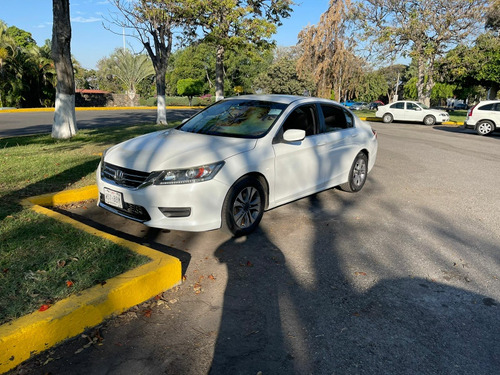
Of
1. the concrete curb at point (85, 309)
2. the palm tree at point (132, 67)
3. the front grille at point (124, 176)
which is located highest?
the palm tree at point (132, 67)

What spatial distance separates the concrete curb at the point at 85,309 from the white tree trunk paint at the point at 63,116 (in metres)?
7.81

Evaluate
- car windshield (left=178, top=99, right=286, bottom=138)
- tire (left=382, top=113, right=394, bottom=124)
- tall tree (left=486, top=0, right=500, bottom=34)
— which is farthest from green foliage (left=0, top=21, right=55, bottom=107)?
tall tree (left=486, top=0, right=500, bottom=34)

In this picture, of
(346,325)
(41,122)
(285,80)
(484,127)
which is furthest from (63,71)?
(285,80)

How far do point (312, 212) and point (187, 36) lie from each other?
14.6 m

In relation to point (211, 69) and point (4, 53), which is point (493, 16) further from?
point (211, 69)

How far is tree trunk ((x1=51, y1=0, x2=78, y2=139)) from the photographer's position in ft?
32.1

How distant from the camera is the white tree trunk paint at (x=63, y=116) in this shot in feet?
33.3

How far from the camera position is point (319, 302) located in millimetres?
3186

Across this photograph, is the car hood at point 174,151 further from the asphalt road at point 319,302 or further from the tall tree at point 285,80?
the tall tree at point 285,80

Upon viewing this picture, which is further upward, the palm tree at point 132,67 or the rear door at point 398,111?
the palm tree at point 132,67

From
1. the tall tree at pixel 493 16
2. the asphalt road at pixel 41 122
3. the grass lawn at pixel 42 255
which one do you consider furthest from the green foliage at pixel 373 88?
the grass lawn at pixel 42 255

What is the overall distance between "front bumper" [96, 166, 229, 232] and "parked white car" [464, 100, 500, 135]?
1734 centimetres

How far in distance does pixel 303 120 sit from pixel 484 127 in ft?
51.9

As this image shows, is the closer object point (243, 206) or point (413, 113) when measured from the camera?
point (243, 206)
